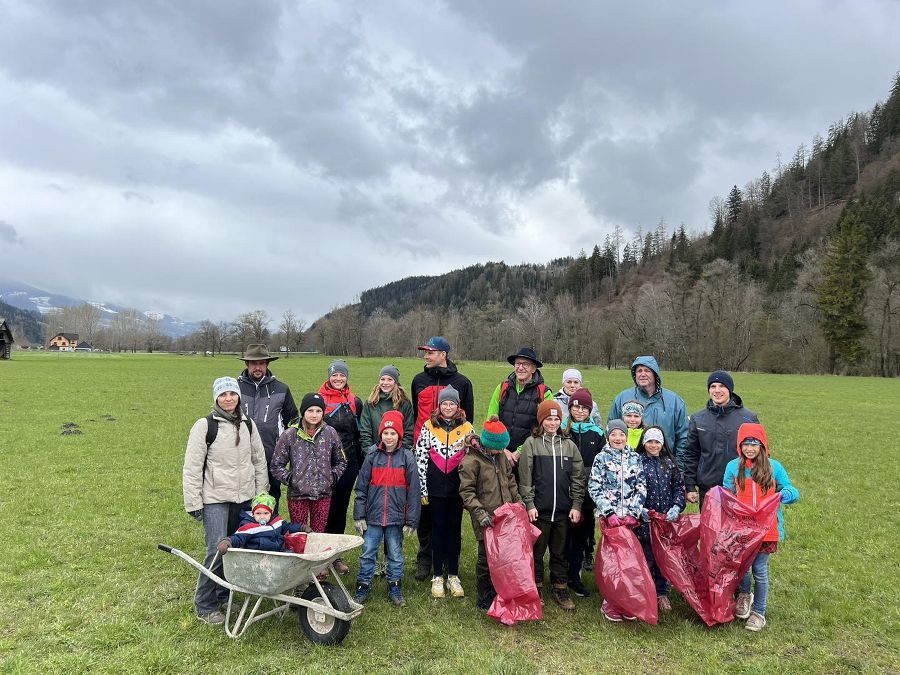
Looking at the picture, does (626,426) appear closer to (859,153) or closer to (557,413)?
(557,413)

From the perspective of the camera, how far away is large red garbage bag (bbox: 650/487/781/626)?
4480 millimetres

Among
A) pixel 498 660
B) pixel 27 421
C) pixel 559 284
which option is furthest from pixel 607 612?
pixel 559 284

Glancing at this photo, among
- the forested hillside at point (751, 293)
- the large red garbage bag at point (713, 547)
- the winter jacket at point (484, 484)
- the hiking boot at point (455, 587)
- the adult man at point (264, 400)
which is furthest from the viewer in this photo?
the forested hillside at point (751, 293)

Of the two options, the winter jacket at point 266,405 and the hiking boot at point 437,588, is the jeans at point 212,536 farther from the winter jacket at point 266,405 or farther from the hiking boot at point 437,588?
the hiking boot at point 437,588

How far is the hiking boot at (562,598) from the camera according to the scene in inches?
199

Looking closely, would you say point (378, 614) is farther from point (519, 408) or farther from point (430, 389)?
point (519, 408)

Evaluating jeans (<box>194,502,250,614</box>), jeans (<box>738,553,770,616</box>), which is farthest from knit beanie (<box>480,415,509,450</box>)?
jeans (<box>738,553,770,616</box>)

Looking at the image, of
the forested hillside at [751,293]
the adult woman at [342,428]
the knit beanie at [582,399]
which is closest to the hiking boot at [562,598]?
the knit beanie at [582,399]

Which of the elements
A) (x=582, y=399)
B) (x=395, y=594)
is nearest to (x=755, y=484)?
(x=582, y=399)

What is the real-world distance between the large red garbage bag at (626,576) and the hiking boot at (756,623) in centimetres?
91

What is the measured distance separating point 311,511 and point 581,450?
3030 millimetres

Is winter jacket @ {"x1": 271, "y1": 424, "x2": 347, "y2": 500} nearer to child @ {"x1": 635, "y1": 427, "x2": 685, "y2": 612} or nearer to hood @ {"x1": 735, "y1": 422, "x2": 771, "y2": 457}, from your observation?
child @ {"x1": 635, "y1": 427, "x2": 685, "y2": 612}

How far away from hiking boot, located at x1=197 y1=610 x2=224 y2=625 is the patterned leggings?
3.51ft

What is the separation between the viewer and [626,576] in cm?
464
